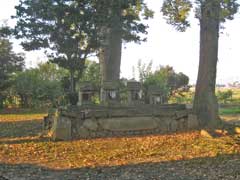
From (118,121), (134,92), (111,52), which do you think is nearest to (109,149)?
(118,121)

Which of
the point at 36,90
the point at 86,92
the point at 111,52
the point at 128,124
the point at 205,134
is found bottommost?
the point at 205,134

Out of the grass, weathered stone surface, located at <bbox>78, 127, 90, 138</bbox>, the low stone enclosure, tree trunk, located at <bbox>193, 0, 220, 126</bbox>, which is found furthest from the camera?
tree trunk, located at <bbox>193, 0, 220, 126</bbox>

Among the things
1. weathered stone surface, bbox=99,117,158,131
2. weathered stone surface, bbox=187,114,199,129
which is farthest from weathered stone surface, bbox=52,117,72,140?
weathered stone surface, bbox=187,114,199,129

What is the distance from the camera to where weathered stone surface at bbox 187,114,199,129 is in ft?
42.7

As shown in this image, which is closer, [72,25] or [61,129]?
[61,129]

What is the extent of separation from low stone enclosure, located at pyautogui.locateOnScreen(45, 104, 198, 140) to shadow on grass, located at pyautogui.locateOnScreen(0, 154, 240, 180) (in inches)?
136

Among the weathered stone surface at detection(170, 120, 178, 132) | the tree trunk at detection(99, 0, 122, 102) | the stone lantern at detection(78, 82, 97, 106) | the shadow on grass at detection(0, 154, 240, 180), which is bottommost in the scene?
the shadow on grass at detection(0, 154, 240, 180)

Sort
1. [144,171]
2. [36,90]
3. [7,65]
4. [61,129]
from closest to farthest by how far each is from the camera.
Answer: [144,171] → [61,129] → [36,90] → [7,65]

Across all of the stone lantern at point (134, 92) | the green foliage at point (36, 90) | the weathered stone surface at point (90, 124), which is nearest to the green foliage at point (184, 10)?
the stone lantern at point (134, 92)

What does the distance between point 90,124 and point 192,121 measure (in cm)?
357

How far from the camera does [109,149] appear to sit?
9.48 meters

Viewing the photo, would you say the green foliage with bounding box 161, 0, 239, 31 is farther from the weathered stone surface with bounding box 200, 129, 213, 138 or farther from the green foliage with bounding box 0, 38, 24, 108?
the green foliage with bounding box 0, 38, 24, 108

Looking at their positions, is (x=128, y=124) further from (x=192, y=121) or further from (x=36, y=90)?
(x=36, y=90)

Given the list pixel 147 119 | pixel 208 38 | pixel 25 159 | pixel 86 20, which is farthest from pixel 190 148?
pixel 86 20
